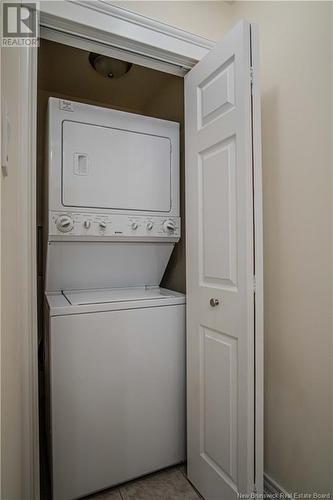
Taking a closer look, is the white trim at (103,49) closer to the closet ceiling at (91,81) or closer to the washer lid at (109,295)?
the closet ceiling at (91,81)

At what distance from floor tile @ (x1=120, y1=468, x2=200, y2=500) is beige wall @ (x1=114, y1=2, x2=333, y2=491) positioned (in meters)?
0.49

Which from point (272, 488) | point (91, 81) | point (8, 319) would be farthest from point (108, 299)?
point (91, 81)

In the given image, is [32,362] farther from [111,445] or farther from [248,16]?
[248,16]

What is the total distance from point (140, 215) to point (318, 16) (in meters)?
1.29

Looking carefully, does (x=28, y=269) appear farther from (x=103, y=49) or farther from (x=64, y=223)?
(x=103, y=49)

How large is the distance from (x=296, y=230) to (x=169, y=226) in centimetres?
85

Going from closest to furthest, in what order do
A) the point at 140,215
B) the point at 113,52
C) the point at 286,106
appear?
the point at 286,106
the point at 113,52
the point at 140,215

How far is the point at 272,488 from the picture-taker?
1.45 metres

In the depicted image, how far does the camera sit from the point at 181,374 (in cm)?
179

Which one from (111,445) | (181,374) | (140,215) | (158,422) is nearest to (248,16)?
(140,215)

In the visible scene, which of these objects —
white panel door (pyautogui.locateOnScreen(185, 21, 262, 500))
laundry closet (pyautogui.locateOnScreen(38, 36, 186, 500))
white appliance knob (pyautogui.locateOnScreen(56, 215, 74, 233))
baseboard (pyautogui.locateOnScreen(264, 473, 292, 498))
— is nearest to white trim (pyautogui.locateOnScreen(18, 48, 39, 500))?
laundry closet (pyautogui.locateOnScreen(38, 36, 186, 500))

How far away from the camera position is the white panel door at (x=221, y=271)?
1.24m

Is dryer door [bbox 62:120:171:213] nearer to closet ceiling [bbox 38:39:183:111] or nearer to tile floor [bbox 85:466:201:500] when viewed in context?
closet ceiling [bbox 38:39:183:111]

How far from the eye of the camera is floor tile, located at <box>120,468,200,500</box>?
156cm
